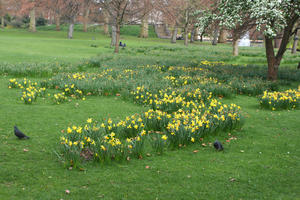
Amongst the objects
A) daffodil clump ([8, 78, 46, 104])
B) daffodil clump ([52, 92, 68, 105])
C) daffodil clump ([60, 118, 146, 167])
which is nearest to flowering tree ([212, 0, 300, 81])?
daffodil clump ([52, 92, 68, 105])

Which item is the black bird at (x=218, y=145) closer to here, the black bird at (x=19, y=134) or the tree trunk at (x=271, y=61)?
the black bird at (x=19, y=134)

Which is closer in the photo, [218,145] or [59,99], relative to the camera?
[218,145]

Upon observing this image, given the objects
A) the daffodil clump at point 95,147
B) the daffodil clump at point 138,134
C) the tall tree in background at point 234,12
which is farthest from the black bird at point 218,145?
the tall tree in background at point 234,12

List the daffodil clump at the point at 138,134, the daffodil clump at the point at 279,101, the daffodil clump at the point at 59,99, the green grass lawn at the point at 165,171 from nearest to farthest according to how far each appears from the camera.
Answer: the green grass lawn at the point at 165,171 < the daffodil clump at the point at 138,134 < the daffodil clump at the point at 279,101 < the daffodil clump at the point at 59,99

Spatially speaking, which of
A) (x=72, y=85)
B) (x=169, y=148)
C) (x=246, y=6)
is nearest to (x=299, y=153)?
(x=169, y=148)

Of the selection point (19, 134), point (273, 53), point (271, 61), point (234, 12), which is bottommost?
point (19, 134)

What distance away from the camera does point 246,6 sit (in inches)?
437

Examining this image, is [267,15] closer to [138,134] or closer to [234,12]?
[234,12]

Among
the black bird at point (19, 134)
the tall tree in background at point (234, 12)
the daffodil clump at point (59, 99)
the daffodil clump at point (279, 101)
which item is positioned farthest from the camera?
the tall tree in background at point (234, 12)

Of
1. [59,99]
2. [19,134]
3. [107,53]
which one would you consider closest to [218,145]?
[19,134]

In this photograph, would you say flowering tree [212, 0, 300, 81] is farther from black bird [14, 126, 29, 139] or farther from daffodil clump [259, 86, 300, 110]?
black bird [14, 126, 29, 139]

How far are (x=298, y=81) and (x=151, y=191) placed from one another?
11708mm

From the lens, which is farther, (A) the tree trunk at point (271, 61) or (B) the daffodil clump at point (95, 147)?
(A) the tree trunk at point (271, 61)

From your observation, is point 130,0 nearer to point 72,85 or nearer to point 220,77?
point 220,77
